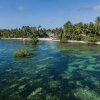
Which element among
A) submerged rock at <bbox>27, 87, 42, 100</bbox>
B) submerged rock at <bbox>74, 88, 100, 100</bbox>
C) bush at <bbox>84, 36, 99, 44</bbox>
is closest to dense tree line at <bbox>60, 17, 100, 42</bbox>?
bush at <bbox>84, 36, 99, 44</bbox>

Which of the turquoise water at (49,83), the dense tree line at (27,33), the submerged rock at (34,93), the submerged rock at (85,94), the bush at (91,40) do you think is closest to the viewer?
the submerged rock at (85,94)

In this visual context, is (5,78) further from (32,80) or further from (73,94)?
(73,94)

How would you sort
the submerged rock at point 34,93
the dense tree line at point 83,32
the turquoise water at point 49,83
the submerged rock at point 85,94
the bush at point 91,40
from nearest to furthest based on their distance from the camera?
1. the submerged rock at point 85,94
2. the submerged rock at point 34,93
3. the turquoise water at point 49,83
4. the bush at point 91,40
5. the dense tree line at point 83,32

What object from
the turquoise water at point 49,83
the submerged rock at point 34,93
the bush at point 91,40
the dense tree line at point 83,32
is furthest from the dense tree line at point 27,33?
the submerged rock at point 34,93

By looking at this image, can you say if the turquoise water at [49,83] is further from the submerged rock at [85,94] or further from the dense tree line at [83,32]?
the dense tree line at [83,32]

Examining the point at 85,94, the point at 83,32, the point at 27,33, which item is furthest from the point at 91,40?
the point at 85,94

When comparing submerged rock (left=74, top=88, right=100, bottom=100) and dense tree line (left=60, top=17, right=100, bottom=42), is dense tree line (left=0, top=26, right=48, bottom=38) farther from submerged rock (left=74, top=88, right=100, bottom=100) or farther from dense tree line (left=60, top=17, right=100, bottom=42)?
submerged rock (left=74, top=88, right=100, bottom=100)

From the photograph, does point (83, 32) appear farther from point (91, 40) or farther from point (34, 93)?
point (34, 93)

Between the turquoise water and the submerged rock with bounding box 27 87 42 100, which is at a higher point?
the submerged rock with bounding box 27 87 42 100

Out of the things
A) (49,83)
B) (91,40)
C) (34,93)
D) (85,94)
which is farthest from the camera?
(91,40)

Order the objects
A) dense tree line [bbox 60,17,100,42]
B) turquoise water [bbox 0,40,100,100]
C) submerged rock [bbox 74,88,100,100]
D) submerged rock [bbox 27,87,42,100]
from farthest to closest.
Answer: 1. dense tree line [bbox 60,17,100,42]
2. turquoise water [bbox 0,40,100,100]
3. submerged rock [bbox 27,87,42,100]
4. submerged rock [bbox 74,88,100,100]

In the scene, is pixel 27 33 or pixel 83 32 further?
pixel 27 33
